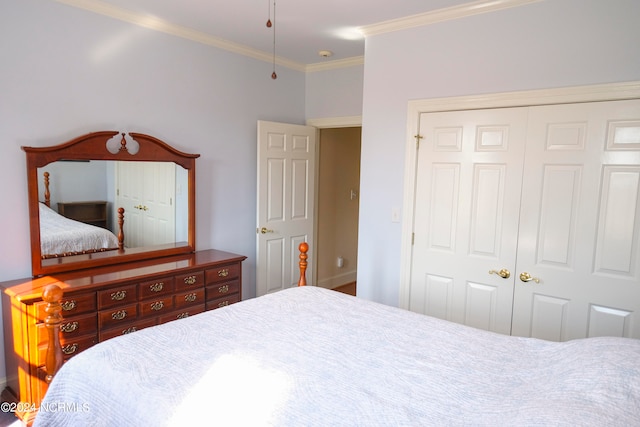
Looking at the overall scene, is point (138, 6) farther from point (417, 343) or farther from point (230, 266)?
point (417, 343)

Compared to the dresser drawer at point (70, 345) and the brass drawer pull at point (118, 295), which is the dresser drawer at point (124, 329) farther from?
the brass drawer pull at point (118, 295)

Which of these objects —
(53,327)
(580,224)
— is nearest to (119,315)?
(53,327)

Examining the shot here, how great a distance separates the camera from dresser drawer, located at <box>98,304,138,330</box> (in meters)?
2.68

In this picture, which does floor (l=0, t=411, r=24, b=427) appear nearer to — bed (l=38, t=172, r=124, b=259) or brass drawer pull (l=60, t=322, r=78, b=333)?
brass drawer pull (l=60, t=322, r=78, b=333)

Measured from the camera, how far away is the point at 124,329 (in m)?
2.81

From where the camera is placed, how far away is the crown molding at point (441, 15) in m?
2.71

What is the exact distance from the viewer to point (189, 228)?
366 cm

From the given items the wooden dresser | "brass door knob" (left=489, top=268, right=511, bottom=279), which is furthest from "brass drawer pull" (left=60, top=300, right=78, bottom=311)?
"brass door knob" (left=489, top=268, right=511, bottom=279)

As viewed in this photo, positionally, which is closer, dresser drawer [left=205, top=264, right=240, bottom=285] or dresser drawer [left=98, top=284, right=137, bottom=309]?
dresser drawer [left=98, top=284, right=137, bottom=309]

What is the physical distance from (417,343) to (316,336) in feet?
1.45

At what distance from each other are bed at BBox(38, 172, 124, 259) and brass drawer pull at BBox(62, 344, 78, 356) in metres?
0.67

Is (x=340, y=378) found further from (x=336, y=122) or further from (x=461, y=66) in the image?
(x=336, y=122)

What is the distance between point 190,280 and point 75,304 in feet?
2.76

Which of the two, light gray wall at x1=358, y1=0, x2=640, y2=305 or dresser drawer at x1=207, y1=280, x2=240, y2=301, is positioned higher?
light gray wall at x1=358, y1=0, x2=640, y2=305
